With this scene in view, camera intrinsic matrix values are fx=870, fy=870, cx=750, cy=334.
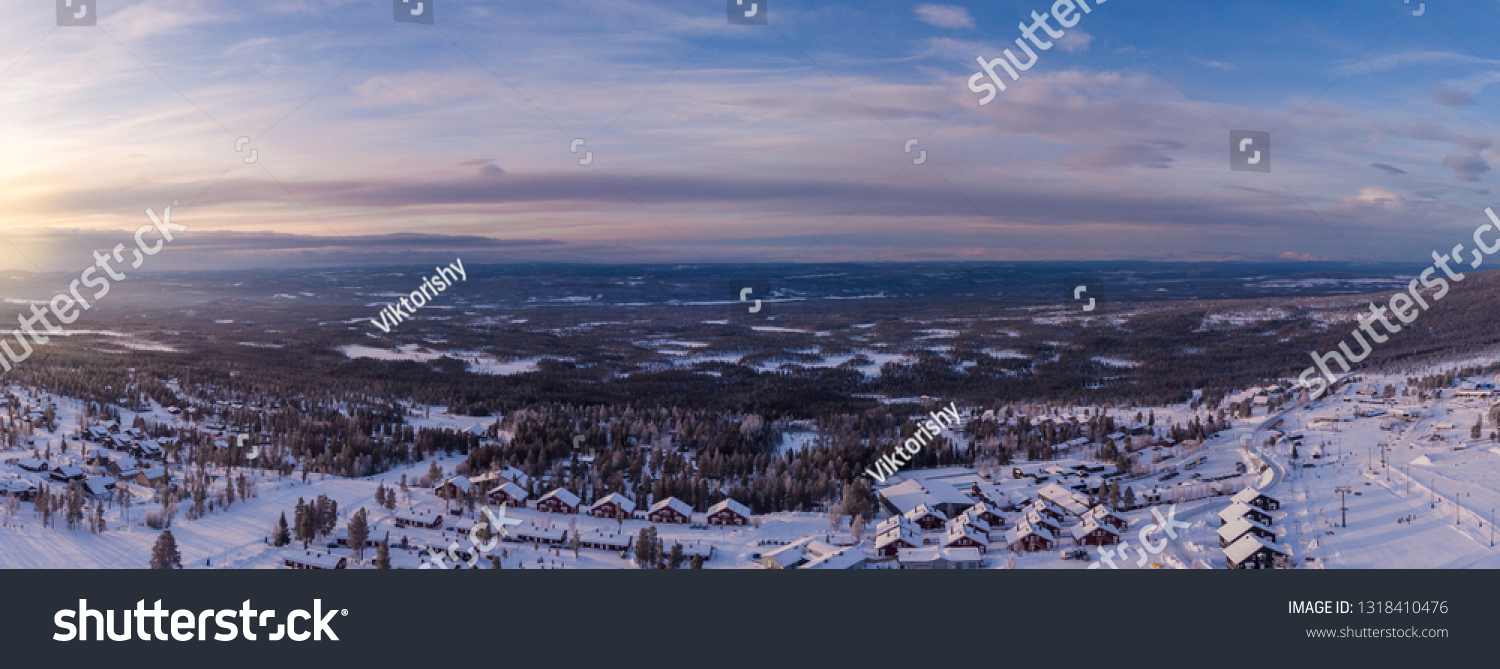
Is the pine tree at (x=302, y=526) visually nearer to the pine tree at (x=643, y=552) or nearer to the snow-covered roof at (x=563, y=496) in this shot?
the snow-covered roof at (x=563, y=496)

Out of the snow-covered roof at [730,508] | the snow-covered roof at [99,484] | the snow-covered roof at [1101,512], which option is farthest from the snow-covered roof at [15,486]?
the snow-covered roof at [1101,512]

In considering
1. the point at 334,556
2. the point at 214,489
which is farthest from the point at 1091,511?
the point at 214,489

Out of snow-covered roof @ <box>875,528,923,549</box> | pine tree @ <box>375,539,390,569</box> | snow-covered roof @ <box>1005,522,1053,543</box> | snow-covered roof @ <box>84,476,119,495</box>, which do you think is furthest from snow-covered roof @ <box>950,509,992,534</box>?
snow-covered roof @ <box>84,476,119,495</box>

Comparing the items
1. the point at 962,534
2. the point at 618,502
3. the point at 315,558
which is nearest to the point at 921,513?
the point at 962,534

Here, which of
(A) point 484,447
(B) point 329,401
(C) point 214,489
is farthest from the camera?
(B) point 329,401

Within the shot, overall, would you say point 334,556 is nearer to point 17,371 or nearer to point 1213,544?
point 1213,544

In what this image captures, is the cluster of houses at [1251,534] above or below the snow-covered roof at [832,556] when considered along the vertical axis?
above
